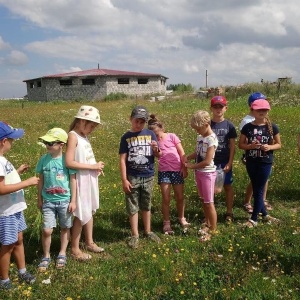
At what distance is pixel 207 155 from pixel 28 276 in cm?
270

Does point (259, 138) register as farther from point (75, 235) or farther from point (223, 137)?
point (75, 235)

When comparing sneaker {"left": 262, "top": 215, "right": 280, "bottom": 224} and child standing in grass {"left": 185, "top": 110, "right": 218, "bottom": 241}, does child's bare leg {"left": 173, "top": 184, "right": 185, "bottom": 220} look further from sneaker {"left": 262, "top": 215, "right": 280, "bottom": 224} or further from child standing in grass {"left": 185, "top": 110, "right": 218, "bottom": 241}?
sneaker {"left": 262, "top": 215, "right": 280, "bottom": 224}

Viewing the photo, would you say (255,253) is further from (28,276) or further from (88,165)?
(28,276)

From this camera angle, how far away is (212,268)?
404 cm

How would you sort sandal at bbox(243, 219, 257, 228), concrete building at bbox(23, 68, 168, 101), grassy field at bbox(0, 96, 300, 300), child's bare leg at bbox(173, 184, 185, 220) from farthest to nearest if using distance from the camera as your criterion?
1. concrete building at bbox(23, 68, 168, 101)
2. child's bare leg at bbox(173, 184, 185, 220)
3. sandal at bbox(243, 219, 257, 228)
4. grassy field at bbox(0, 96, 300, 300)

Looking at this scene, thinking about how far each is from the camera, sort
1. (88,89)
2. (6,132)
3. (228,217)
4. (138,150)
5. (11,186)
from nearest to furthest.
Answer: (11,186)
(6,132)
(138,150)
(228,217)
(88,89)

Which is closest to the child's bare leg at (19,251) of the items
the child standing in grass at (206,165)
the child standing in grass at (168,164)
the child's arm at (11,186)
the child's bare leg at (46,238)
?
the child's bare leg at (46,238)

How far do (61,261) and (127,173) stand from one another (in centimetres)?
146

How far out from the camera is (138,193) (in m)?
4.97

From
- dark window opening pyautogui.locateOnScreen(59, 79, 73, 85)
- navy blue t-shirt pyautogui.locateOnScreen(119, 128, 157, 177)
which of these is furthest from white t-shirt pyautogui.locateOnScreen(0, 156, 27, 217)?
dark window opening pyautogui.locateOnScreen(59, 79, 73, 85)

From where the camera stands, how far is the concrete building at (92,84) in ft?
149

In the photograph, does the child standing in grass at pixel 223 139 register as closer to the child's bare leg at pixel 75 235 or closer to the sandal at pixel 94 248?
the sandal at pixel 94 248

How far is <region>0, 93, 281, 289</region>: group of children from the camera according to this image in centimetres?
376

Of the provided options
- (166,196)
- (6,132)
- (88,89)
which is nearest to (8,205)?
(6,132)
